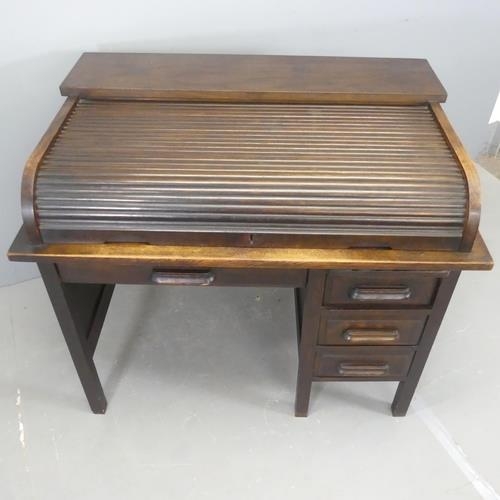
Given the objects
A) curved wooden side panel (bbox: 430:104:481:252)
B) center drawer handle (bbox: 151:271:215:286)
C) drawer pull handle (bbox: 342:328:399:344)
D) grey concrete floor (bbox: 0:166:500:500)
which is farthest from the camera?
grey concrete floor (bbox: 0:166:500:500)

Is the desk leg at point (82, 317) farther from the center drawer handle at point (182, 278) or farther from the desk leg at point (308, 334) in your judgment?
Result: the desk leg at point (308, 334)

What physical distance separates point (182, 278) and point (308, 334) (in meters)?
0.35

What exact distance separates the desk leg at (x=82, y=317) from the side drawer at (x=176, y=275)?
4 centimetres

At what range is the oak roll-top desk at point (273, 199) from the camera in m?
0.98

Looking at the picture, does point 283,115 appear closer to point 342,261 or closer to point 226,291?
point 342,261

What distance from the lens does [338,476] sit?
1334 mm

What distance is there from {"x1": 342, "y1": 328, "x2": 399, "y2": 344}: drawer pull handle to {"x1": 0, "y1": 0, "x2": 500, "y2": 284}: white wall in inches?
36.9

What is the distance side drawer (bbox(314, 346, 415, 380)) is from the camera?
4.09ft

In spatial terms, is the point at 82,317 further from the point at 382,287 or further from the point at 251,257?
the point at 382,287

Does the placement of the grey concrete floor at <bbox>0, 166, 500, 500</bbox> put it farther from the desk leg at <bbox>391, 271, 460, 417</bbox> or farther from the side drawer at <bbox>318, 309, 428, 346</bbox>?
the side drawer at <bbox>318, 309, 428, 346</bbox>

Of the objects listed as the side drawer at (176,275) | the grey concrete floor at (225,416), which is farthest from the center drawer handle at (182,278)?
the grey concrete floor at (225,416)

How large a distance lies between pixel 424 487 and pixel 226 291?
2.95 feet

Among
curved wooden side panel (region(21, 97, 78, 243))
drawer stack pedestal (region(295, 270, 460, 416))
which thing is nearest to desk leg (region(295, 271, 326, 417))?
drawer stack pedestal (region(295, 270, 460, 416))

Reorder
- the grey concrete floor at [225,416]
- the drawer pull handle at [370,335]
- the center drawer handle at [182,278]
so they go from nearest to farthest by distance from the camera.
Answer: the center drawer handle at [182,278]
the drawer pull handle at [370,335]
the grey concrete floor at [225,416]
